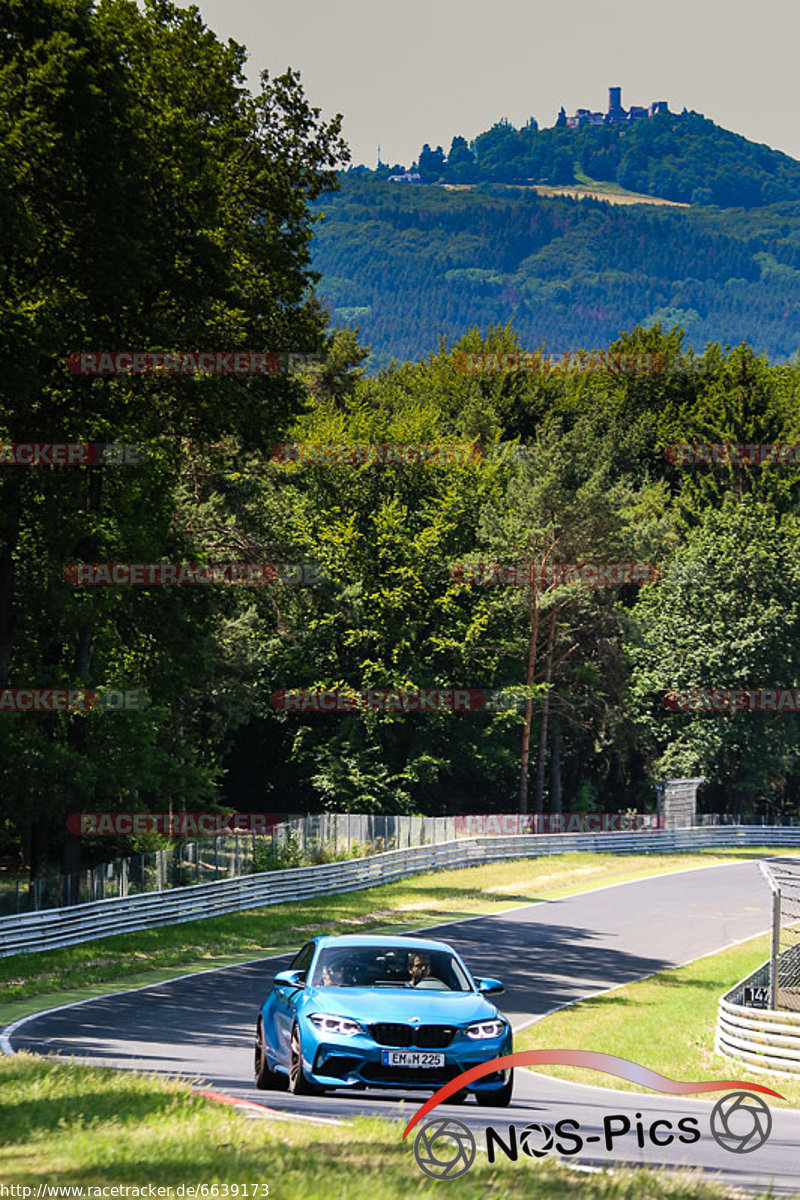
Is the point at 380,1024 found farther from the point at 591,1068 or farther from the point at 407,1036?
→ the point at 591,1068

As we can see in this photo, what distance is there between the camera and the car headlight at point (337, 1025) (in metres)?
11.3

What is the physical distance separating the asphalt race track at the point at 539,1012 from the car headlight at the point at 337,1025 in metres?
0.51

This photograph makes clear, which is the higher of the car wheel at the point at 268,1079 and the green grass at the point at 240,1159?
the green grass at the point at 240,1159

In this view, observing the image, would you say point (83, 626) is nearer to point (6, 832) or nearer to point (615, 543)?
point (6, 832)

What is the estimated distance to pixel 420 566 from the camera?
65.9 meters

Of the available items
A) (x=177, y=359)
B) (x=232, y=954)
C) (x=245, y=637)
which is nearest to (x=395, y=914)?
(x=232, y=954)

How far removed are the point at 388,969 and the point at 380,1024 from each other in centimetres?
123

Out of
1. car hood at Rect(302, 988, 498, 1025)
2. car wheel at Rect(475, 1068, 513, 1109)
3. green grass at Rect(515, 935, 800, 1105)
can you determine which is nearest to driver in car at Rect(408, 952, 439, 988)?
car hood at Rect(302, 988, 498, 1025)

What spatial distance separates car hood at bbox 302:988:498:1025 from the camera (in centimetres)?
1138

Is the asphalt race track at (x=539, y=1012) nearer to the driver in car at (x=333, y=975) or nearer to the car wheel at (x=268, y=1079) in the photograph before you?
the car wheel at (x=268, y=1079)

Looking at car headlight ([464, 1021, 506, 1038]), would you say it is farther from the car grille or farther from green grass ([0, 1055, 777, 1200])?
green grass ([0, 1055, 777, 1200])

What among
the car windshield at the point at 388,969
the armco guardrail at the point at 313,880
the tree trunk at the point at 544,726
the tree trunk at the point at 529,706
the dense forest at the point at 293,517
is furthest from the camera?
the tree trunk at the point at 544,726

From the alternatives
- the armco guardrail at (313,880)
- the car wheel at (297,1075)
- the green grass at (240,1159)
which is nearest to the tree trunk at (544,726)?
the armco guardrail at (313,880)

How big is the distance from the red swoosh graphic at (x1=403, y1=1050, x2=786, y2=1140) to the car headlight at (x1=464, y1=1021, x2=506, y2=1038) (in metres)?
0.20
